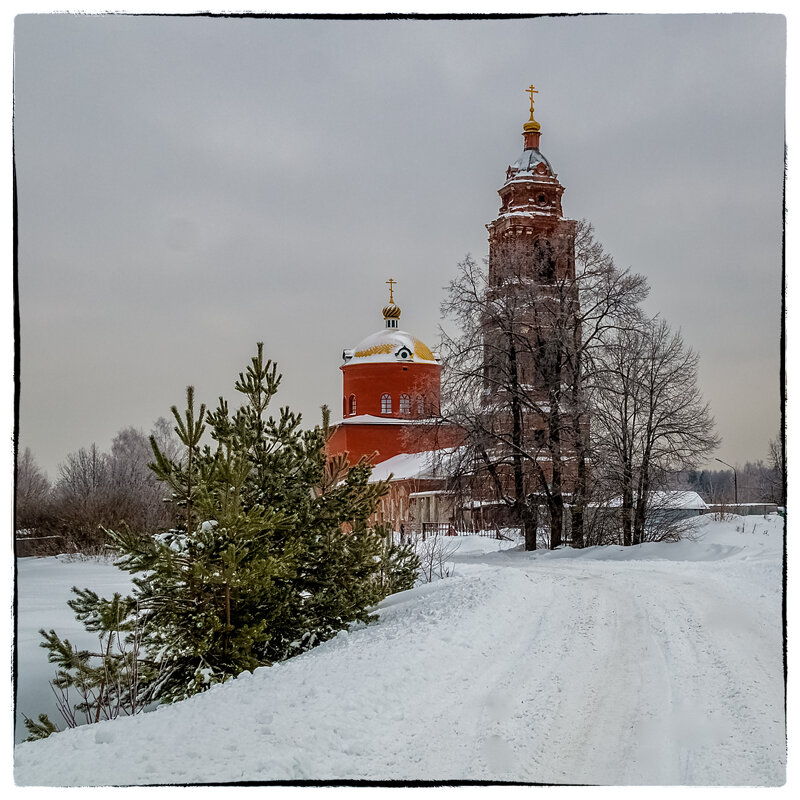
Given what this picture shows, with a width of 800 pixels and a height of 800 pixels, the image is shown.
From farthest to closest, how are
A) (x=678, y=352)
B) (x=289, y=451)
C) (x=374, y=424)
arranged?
(x=374, y=424), (x=678, y=352), (x=289, y=451)

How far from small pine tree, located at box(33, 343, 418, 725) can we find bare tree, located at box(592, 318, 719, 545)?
26.5ft

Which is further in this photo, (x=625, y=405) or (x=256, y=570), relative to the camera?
(x=625, y=405)

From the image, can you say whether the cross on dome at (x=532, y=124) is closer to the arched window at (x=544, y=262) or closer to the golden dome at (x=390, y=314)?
the golden dome at (x=390, y=314)

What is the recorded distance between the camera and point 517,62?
19.4ft

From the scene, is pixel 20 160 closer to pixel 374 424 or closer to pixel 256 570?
pixel 256 570

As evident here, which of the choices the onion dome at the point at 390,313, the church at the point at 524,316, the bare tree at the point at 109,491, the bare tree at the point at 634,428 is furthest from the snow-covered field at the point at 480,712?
the bare tree at the point at 634,428

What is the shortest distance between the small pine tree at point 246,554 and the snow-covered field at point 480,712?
22.1 inches

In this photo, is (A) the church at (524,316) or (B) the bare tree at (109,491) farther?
(A) the church at (524,316)

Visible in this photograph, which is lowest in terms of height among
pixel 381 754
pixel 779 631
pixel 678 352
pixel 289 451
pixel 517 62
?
pixel 381 754

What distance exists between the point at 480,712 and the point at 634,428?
39.2 feet

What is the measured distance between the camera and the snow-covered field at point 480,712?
14.4 feet

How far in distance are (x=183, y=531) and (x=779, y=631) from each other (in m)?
4.33

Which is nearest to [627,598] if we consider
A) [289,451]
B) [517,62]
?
[289,451]

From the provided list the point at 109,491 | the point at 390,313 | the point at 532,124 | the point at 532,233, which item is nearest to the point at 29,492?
the point at 532,124
